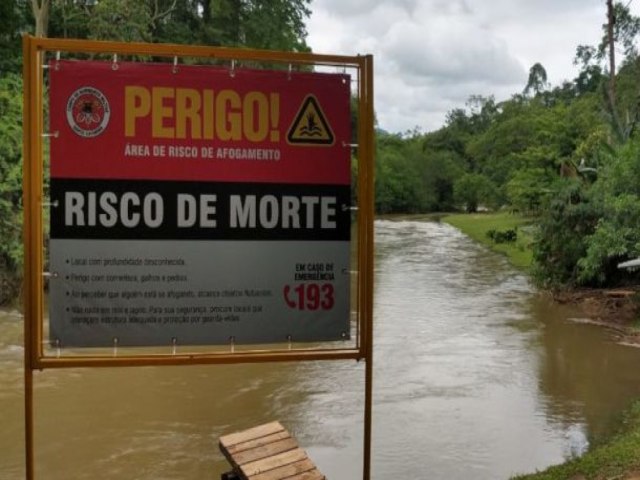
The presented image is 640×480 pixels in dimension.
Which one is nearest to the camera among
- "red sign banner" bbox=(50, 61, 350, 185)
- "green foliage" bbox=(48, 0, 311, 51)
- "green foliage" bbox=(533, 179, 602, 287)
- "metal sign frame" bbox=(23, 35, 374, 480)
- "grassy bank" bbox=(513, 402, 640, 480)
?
"metal sign frame" bbox=(23, 35, 374, 480)

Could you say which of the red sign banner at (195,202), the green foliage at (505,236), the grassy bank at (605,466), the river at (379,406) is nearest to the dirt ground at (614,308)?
the river at (379,406)

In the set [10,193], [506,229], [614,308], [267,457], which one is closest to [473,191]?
[506,229]

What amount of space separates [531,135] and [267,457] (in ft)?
115

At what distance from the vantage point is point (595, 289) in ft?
47.8

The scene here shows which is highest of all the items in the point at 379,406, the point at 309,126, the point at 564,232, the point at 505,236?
the point at 309,126

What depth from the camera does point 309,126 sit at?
143 inches

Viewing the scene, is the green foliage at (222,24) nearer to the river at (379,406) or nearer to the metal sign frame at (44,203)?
the river at (379,406)

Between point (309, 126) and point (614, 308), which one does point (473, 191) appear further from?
point (309, 126)

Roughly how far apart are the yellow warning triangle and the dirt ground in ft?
30.9

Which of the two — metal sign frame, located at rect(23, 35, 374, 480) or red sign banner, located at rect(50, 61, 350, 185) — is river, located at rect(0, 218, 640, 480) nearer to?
metal sign frame, located at rect(23, 35, 374, 480)

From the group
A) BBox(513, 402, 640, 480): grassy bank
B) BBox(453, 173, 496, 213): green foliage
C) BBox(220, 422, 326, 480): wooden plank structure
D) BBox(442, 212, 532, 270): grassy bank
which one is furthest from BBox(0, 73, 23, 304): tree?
BBox(453, 173, 496, 213): green foliage

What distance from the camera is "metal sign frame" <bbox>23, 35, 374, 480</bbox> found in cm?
332

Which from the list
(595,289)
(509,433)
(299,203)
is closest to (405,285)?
(595,289)

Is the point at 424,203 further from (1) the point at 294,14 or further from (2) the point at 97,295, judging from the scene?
(2) the point at 97,295
